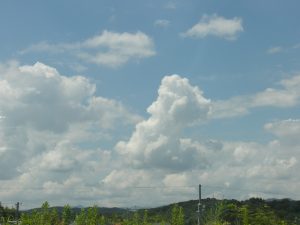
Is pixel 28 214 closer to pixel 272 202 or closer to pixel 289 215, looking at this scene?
pixel 289 215

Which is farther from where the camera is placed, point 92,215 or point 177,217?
point 92,215

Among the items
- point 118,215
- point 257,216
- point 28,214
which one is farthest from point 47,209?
point 257,216

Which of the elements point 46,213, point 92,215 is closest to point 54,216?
Answer: point 46,213

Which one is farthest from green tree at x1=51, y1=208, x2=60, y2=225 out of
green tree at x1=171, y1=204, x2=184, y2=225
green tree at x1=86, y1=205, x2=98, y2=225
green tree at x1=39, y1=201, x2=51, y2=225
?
green tree at x1=171, y1=204, x2=184, y2=225

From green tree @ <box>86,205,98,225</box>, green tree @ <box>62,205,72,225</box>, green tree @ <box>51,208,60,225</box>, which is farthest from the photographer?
green tree @ <box>62,205,72,225</box>

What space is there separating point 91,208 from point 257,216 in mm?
13715

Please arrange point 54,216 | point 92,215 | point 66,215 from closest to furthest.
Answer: point 92,215 < point 54,216 < point 66,215

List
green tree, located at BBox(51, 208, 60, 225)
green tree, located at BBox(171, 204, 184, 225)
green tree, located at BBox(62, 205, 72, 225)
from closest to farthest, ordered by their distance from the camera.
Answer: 1. green tree, located at BBox(171, 204, 184, 225)
2. green tree, located at BBox(51, 208, 60, 225)
3. green tree, located at BBox(62, 205, 72, 225)

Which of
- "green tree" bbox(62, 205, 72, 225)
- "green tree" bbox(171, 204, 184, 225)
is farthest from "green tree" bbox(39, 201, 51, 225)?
"green tree" bbox(171, 204, 184, 225)

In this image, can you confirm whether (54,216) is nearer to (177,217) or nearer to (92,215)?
(92,215)

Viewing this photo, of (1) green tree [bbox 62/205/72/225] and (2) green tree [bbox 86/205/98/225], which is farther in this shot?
(1) green tree [bbox 62/205/72/225]

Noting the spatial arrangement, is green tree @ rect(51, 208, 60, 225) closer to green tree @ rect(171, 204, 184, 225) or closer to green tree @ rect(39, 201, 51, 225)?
green tree @ rect(39, 201, 51, 225)

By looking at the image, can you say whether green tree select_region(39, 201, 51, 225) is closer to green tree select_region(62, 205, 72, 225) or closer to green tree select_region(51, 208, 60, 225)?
green tree select_region(51, 208, 60, 225)

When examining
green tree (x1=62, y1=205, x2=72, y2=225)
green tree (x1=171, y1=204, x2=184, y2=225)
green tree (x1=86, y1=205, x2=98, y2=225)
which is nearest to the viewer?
green tree (x1=171, y1=204, x2=184, y2=225)
